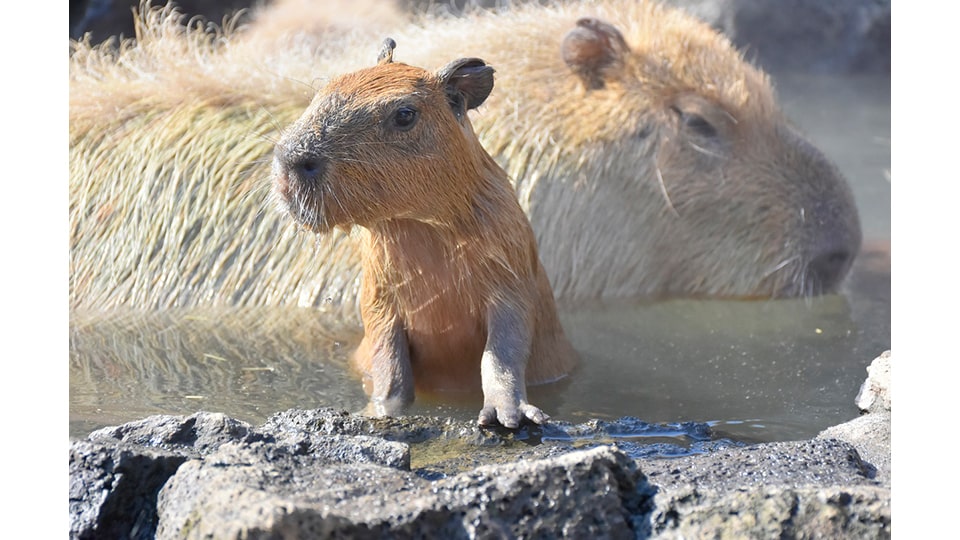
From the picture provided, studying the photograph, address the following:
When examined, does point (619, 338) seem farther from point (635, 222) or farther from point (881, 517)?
point (881, 517)

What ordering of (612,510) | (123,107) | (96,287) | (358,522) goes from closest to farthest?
1. (358,522)
2. (612,510)
3. (96,287)
4. (123,107)

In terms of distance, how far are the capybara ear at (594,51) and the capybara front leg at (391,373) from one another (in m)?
2.26

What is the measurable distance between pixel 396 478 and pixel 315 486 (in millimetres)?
185

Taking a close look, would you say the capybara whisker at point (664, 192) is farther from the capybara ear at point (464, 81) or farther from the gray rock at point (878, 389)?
the capybara ear at point (464, 81)

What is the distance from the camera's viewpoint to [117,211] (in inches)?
230

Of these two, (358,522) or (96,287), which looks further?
(96,287)

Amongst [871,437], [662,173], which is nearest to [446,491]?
[871,437]

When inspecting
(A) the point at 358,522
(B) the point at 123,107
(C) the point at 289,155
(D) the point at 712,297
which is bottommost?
(A) the point at 358,522

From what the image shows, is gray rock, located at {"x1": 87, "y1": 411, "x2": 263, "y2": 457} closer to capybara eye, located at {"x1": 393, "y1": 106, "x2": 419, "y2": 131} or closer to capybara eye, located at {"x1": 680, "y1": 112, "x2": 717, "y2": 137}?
capybara eye, located at {"x1": 393, "y1": 106, "x2": 419, "y2": 131}

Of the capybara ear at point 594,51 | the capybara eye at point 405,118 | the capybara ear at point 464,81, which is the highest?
the capybara ear at point 594,51

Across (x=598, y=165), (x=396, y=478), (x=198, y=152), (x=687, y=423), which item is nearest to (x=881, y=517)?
(x=396, y=478)

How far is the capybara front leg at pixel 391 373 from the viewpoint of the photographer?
4.01 metres

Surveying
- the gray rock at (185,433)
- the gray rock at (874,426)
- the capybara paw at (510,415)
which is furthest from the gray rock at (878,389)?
the gray rock at (185,433)

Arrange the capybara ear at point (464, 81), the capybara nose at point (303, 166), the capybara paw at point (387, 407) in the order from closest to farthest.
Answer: the capybara nose at point (303, 166) < the capybara ear at point (464, 81) < the capybara paw at point (387, 407)
